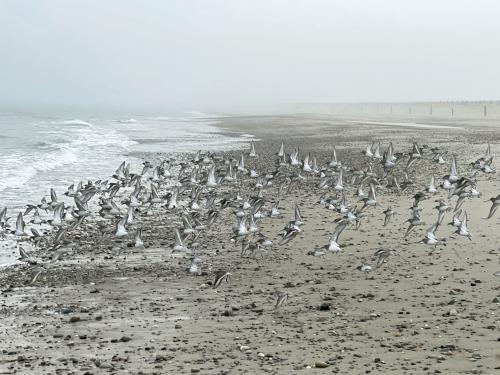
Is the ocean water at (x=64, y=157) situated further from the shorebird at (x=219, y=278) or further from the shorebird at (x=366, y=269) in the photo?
the shorebird at (x=366, y=269)

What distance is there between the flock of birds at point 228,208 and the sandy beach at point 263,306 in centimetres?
26

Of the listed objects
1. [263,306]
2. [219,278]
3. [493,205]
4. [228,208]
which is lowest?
[263,306]

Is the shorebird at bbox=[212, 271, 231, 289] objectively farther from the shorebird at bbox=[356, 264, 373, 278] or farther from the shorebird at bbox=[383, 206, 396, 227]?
the shorebird at bbox=[383, 206, 396, 227]

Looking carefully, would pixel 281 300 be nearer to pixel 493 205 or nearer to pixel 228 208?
pixel 493 205

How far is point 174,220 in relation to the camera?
17.7 meters

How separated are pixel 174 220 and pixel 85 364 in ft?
32.8

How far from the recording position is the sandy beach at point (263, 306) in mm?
7664

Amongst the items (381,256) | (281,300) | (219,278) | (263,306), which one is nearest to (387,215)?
(381,256)

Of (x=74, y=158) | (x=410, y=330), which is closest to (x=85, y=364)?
(x=410, y=330)

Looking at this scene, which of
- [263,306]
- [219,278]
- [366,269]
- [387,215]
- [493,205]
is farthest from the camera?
[387,215]

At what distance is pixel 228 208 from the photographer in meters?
19.0

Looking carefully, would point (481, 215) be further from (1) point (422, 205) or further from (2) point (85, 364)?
(2) point (85, 364)

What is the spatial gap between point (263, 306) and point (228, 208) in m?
9.21

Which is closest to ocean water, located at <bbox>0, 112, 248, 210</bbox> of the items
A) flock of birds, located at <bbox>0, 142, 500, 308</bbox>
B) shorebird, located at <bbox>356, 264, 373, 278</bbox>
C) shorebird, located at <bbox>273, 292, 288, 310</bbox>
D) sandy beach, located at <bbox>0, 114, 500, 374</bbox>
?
flock of birds, located at <bbox>0, 142, 500, 308</bbox>
